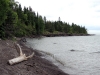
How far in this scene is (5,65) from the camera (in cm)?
1252

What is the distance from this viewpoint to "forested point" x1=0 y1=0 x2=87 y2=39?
31.4 metres

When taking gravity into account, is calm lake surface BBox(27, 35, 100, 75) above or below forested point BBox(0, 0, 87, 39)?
below

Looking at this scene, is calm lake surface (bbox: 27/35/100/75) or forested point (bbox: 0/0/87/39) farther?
forested point (bbox: 0/0/87/39)

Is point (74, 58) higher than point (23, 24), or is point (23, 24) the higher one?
point (23, 24)

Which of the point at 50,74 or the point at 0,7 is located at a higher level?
the point at 0,7

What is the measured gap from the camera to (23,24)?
10306 centimetres

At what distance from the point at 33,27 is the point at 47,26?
131 ft

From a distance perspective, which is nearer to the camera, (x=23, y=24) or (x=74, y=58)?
(x=74, y=58)

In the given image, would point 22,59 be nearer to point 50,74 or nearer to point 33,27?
point 50,74

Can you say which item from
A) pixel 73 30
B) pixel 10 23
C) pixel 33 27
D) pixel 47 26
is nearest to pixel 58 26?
pixel 47 26

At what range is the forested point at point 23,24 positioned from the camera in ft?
103

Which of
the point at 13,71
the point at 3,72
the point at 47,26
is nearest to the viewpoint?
the point at 3,72

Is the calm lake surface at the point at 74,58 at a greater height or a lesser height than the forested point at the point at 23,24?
lesser

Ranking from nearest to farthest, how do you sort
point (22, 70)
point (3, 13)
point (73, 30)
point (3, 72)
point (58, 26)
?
point (3, 72) → point (22, 70) → point (3, 13) → point (58, 26) → point (73, 30)
